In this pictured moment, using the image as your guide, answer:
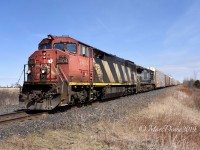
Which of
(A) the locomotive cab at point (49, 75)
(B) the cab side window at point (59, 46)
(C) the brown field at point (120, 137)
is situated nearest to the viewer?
(C) the brown field at point (120, 137)

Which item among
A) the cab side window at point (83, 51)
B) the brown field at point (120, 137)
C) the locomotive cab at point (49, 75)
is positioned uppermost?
the cab side window at point (83, 51)

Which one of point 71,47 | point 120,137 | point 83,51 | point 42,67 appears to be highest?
point 71,47

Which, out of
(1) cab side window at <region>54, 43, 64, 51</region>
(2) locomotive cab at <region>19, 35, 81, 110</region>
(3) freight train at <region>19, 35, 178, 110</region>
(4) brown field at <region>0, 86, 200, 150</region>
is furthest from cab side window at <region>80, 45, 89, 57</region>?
(4) brown field at <region>0, 86, 200, 150</region>

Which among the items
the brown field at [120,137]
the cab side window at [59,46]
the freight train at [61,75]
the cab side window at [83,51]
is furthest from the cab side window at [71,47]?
the brown field at [120,137]

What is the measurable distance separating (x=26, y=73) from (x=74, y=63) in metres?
2.65

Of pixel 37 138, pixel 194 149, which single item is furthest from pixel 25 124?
pixel 194 149

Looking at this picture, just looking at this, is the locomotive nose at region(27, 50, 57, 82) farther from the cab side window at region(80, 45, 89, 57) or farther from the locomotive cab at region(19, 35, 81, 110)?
the cab side window at region(80, 45, 89, 57)

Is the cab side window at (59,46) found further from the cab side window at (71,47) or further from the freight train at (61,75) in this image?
the cab side window at (71,47)

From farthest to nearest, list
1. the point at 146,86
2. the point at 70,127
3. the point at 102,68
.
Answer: the point at 146,86, the point at 102,68, the point at 70,127

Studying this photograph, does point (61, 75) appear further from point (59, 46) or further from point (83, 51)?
point (83, 51)

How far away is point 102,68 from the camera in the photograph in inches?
771

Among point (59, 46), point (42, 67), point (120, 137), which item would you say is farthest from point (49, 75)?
point (120, 137)

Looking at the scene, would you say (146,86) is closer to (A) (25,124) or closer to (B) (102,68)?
(B) (102,68)

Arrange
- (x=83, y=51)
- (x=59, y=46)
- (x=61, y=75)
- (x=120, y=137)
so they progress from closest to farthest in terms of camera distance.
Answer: (x=120, y=137) → (x=61, y=75) → (x=59, y=46) → (x=83, y=51)
